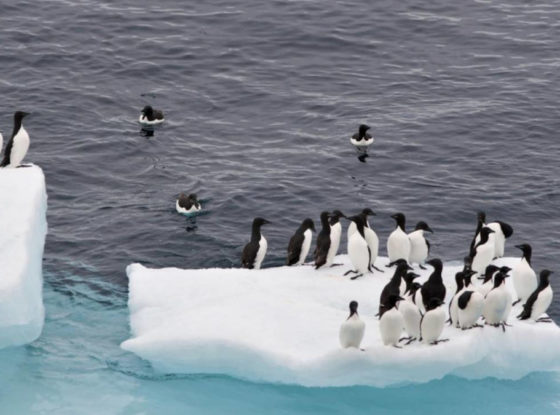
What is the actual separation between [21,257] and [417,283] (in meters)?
7.79

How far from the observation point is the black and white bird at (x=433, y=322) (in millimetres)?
22359

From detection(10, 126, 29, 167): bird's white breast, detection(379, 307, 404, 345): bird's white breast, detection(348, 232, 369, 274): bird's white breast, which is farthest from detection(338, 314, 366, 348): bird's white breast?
detection(10, 126, 29, 167): bird's white breast

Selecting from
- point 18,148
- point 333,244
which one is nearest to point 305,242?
point 333,244

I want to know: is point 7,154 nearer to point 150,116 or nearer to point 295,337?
point 295,337

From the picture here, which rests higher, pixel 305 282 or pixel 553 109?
pixel 553 109

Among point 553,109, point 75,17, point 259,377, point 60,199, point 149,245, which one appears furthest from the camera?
point 75,17

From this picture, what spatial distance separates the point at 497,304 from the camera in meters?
23.2

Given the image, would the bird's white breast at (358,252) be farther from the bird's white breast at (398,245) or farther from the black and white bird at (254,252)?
the black and white bird at (254,252)

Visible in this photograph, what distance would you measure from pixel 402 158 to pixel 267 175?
4.17 m

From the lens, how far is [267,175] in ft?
115

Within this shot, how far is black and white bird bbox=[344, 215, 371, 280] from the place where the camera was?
25609mm

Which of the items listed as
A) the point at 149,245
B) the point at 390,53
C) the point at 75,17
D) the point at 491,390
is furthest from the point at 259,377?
the point at 75,17

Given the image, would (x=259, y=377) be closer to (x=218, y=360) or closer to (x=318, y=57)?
(x=218, y=360)

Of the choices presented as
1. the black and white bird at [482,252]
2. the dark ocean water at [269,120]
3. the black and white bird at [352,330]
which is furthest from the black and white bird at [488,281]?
the dark ocean water at [269,120]
